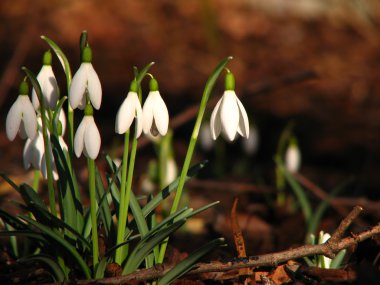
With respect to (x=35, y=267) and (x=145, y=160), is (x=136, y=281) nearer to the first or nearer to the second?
(x=35, y=267)

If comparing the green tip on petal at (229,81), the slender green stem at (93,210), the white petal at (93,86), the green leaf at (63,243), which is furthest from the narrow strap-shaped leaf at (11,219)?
the green tip on petal at (229,81)

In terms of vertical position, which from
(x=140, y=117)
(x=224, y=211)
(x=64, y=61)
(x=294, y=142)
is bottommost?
(x=224, y=211)

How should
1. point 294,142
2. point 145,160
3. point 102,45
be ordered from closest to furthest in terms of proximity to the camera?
point 294,142 < point 145,160 < point 102,45

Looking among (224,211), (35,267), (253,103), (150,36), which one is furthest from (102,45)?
(35,267)

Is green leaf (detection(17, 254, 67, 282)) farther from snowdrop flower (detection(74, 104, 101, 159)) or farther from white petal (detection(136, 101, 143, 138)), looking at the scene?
white petal (detection(136, 101, 143, 138))

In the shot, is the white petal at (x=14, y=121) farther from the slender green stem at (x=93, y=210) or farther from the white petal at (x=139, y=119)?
the white petal at (x=139, y=119)

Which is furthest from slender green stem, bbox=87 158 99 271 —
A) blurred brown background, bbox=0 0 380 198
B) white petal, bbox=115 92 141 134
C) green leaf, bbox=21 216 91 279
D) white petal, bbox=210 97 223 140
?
blurred brown background, bbox=0 0 380 198

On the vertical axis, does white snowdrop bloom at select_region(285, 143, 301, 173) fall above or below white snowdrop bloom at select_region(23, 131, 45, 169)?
below
